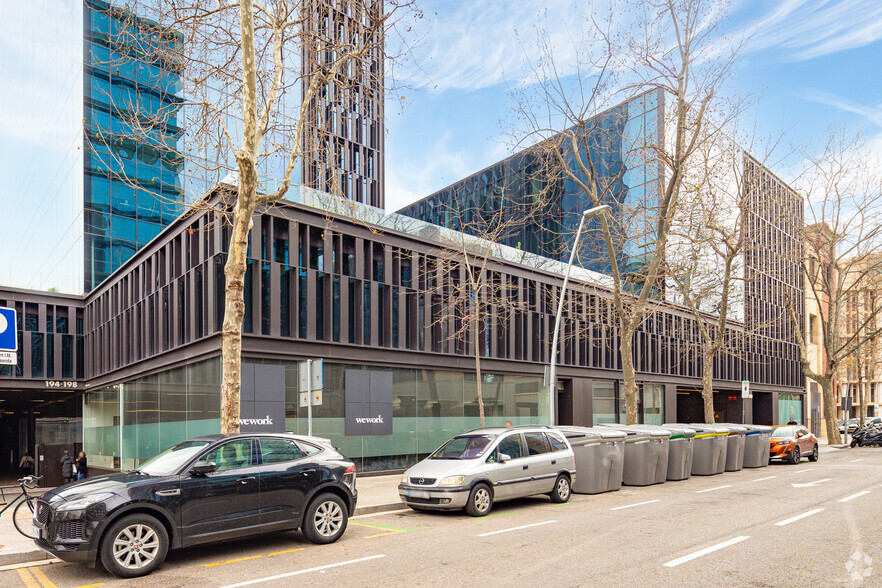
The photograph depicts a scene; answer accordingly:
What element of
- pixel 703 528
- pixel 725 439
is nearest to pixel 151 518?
pixel 703 528

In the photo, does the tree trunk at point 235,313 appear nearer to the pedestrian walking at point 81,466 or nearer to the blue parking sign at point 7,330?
the blue parking sign at point 7,330

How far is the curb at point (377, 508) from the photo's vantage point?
13.0 meters

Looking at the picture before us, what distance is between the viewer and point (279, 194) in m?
Answer: 13.1

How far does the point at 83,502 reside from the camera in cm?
786

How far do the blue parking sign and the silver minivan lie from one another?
7021mm

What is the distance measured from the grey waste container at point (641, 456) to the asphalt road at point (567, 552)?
359 centimetres

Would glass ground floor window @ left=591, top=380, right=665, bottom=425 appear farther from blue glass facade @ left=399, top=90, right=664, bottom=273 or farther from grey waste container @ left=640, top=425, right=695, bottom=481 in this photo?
grey waste container @ left=640, top=425, right=695, bottom=481

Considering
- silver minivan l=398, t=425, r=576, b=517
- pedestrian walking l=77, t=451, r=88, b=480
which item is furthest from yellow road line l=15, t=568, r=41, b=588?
pedestrian walking l=77, t=451, r=88, b=480

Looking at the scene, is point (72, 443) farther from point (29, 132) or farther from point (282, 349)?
point (282, 349)

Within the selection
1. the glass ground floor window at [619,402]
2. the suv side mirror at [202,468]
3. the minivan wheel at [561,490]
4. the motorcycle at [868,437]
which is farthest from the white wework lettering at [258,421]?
the motorcycle at [868,437]

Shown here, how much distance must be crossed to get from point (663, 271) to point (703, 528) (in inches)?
696

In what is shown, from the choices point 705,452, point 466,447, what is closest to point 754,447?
point 705,452

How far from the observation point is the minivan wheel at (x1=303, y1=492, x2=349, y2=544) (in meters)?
9.69

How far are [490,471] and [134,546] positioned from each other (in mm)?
6551
